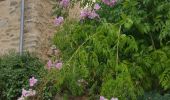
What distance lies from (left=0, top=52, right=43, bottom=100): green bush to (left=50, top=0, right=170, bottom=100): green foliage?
1.45 metres

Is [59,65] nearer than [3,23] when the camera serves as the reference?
Yes

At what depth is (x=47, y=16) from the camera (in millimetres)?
7902

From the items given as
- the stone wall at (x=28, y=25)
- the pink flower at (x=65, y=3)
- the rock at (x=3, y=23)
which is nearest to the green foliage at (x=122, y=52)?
the pink flower at (x=65, y=3)

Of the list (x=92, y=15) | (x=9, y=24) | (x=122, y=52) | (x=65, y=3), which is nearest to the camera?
(x=122, y=52)

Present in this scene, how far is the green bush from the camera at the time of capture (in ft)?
20.3

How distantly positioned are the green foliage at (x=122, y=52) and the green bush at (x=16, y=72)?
1.45 meters

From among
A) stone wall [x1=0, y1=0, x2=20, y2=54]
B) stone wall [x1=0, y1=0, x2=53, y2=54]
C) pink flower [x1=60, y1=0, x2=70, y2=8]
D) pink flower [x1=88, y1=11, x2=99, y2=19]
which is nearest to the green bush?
stone wall [x1=0, y1=0, x2=53, y2=54]

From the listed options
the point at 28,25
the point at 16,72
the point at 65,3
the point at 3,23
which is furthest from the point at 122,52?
the point at 3,23

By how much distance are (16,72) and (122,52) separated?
7.49 feet

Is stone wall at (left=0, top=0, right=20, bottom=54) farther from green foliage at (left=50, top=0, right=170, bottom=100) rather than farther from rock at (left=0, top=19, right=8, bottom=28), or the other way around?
green foliage at (left=50, top=0, right=170, bottom=100)

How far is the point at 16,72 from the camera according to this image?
6383 mm

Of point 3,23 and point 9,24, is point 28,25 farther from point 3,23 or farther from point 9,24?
point 3,23

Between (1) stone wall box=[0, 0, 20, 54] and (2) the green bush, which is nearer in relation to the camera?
(2) the green bush

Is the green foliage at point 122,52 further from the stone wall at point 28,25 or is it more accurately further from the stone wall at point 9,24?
the stone wall at point 9,24
